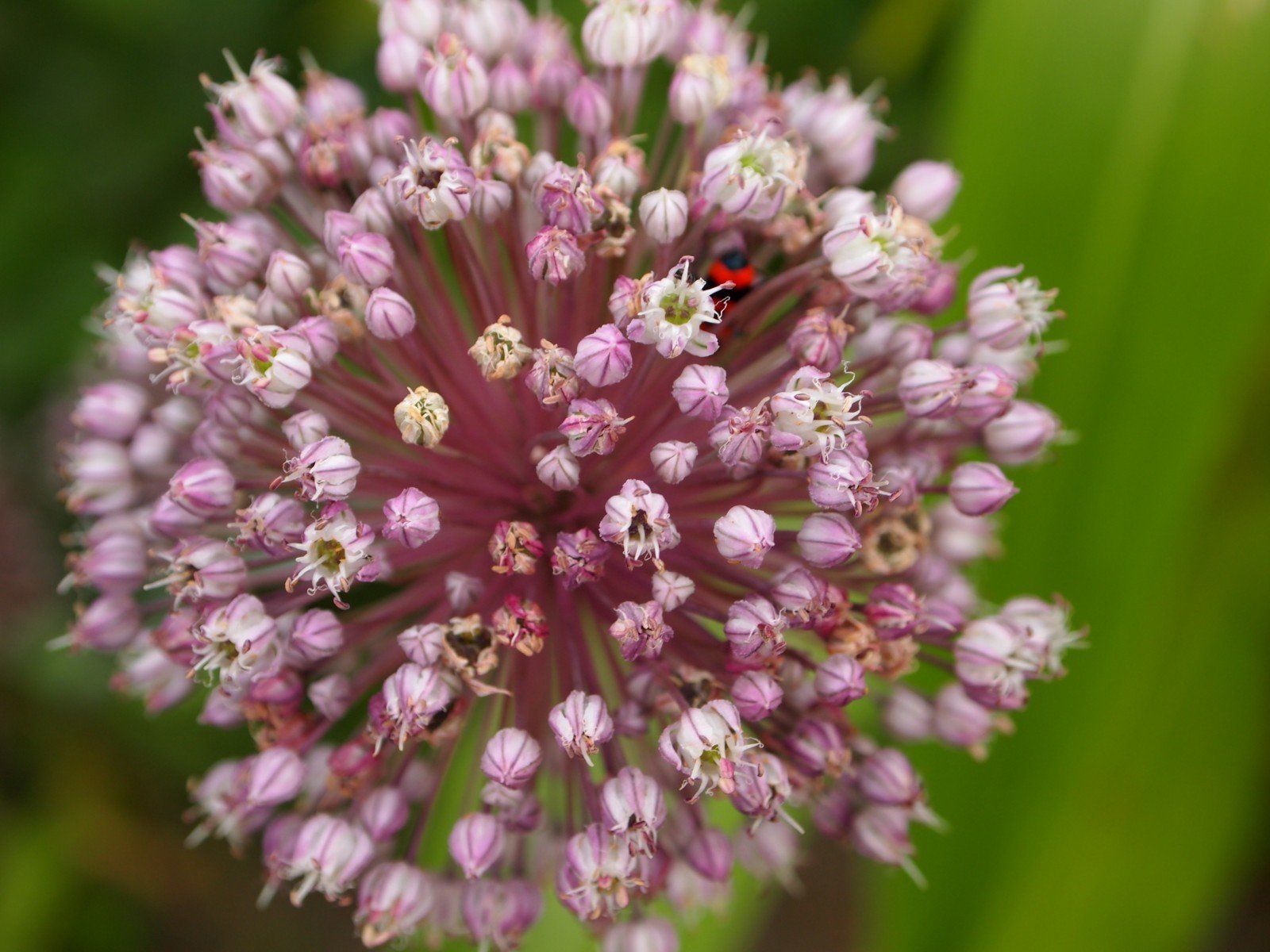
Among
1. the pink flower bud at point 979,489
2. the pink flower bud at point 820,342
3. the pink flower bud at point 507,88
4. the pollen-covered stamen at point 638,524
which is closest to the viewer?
→ the pollen-covered stamen at point 638,524

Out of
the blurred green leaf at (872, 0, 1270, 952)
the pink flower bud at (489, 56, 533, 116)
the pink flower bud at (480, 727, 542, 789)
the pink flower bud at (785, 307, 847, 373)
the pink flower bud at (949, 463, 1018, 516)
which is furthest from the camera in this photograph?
the blurred green leaf at (872, 0, 1270, 952)

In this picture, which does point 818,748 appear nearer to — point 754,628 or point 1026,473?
point 754,628

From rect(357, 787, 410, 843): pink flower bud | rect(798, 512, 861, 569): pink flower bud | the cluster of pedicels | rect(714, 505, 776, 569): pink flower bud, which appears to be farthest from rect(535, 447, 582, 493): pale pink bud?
rect(357, 787, 410, 843): pink flower bud

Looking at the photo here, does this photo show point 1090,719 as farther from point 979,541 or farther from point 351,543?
point 351,543

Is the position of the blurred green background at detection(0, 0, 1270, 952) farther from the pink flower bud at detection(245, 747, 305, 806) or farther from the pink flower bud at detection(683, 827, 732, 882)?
the pink flower bud at detection(245, 747, 305, 806)

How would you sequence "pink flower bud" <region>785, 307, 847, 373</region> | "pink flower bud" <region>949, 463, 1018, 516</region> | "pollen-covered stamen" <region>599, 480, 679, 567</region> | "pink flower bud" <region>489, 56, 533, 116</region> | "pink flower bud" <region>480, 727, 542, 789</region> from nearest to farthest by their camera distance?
"pollen-covered stamen" <region>599, 480, 679, 567</region> < "pink flower bud" <region>480, 727, 542, 789</region> < "pink flower bud" <region>785, 307, 847, 373</region> < "pink flower bud" <region>949, 463, 1018, 516</region> < "pink flower bud" <region>489, 56, 533, 116</region>

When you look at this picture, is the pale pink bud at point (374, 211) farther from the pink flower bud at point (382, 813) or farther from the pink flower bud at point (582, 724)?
the pink flower bud at point (382, 813)

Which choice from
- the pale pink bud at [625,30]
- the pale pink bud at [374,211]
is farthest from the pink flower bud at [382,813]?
the pale pink bud at [625,30]
